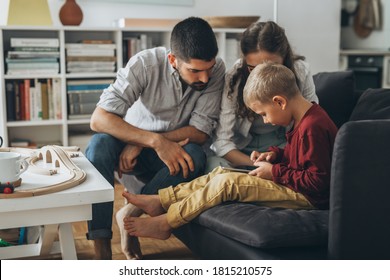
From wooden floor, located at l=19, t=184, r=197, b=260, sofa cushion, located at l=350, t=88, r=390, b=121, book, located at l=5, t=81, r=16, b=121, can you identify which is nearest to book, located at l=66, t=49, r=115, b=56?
book, located at l=5, t=81, r=16, b=121

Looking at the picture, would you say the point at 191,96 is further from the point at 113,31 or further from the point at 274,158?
the point at 113,31

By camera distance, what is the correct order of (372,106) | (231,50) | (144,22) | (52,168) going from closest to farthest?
1. (52,168)
2. (372,106)
3. (144,22)
4. (231,50)

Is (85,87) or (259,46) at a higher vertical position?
(259,46)

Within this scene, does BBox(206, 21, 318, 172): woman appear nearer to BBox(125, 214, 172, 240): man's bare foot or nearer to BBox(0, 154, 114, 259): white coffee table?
BBox(125, 214, 172, 240): man's bare foot

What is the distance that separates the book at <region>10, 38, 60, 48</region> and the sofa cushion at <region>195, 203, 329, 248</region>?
6.89 ft

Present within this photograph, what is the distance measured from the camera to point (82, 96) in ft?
11.5

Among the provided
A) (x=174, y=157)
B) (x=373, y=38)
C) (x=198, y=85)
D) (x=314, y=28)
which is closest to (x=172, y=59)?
(x=198, y=85)

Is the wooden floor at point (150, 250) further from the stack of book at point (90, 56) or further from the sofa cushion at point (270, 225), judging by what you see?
the stack of book at point (90, 56)

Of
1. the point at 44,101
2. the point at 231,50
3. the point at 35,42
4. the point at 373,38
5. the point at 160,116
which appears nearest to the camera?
the point at 160,116

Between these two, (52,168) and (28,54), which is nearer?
(52,168)

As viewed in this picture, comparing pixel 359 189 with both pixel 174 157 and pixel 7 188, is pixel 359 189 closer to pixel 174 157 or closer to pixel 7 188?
pixel 174 157

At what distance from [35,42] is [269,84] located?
80.6 inches

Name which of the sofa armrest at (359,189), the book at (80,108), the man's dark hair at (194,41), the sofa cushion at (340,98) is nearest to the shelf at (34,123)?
the book at (80,108)

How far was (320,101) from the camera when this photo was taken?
2256 mm
